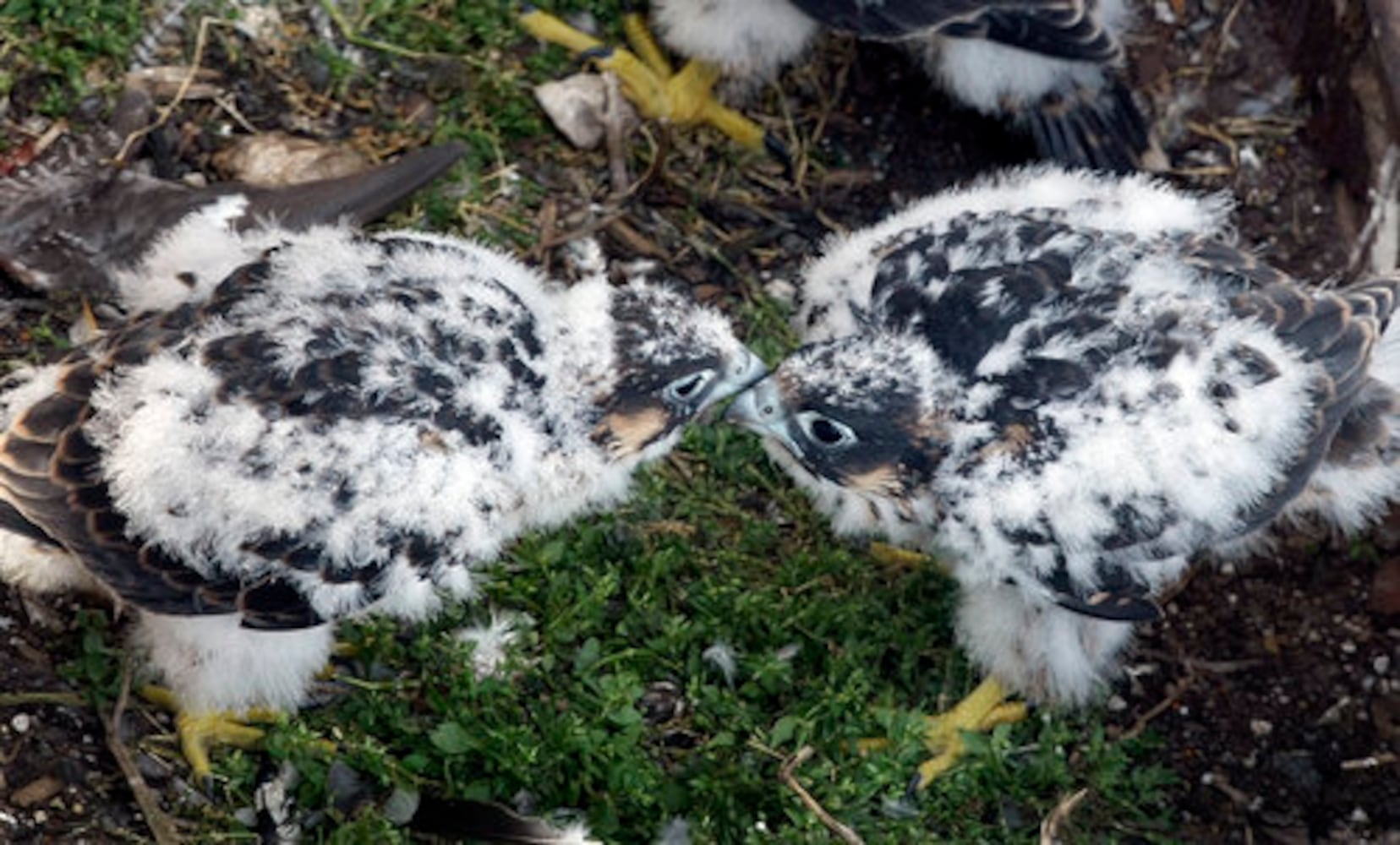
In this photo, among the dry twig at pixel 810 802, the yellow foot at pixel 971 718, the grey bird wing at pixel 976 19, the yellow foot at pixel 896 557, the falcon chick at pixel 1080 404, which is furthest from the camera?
the grey bird wing at pixel 976 19

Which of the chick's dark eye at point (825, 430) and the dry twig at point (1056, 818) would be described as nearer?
the chick's dark eye at point (825, 430)

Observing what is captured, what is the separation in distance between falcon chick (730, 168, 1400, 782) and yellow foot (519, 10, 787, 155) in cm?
166

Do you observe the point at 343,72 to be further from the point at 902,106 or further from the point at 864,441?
the point at 864,441

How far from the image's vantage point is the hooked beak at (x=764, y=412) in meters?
4.76

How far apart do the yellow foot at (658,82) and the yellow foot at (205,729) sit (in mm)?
2621

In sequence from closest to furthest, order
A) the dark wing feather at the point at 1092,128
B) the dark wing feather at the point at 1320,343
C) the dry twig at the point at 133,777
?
the dry twig at the point at 133,777
the dark wing feather at the point at 1320,343
the dark wing feather at the point at 1092,128

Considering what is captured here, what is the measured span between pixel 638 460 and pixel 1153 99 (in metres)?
2.97

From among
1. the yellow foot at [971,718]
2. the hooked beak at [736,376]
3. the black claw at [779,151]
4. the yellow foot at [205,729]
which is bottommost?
the yellow foot at [971,718]

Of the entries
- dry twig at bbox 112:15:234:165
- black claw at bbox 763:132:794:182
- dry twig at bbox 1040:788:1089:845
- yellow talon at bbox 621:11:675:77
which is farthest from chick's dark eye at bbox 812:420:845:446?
dry twig at bbox 112:15:234:165

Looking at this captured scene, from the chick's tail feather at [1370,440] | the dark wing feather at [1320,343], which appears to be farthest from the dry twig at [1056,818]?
the chick's tail feather at [1370,440]

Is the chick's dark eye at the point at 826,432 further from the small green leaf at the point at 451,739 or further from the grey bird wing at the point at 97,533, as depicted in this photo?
the grey bird wing at the point at 97,533

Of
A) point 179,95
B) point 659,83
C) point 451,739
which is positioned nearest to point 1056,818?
point 451,739

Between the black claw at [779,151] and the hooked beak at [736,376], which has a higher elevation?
the hooked beak at [736,376]

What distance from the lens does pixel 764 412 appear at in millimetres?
4777
